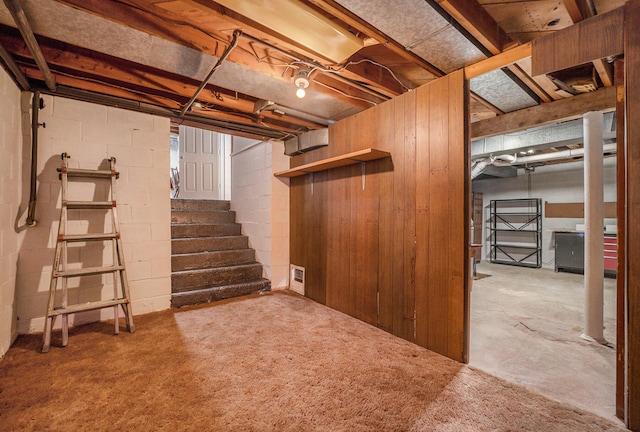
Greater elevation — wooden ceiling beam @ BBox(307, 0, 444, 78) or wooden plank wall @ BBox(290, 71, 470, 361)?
wooden ceiling beam @ BBox(307, 0, 444, 78)

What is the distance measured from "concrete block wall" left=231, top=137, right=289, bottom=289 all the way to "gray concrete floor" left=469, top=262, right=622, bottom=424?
8.04 ft

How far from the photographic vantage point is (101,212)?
9.14ft

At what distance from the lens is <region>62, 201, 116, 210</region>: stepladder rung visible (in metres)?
2.44

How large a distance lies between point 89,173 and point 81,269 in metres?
0.89

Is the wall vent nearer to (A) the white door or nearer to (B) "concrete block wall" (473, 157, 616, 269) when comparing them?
(A) the white door

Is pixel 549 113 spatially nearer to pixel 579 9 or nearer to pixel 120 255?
pixel 579 9

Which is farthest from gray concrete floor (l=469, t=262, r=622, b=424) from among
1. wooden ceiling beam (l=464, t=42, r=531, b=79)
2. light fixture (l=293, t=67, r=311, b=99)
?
light fixture (l=293, t=67, r=311, b=99)

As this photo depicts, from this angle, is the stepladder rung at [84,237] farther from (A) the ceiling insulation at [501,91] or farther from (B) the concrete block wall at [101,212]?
(A) the ceiling insulation at [501,91]

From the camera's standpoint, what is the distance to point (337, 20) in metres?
1.84

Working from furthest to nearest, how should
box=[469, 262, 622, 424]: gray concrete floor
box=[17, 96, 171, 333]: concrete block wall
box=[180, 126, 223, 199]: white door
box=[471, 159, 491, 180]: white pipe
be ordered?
box=[180, 126, 223, 199]: white door < box=[471, 159, 491, 180]: white pipe < box=[17, 96, 171, 333]: concrete block wall < box=[469, 262, 622, 424]: gray concrete floor

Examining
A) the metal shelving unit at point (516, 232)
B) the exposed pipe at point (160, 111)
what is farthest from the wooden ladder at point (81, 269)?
the metal shelving unit at point (516, 232)

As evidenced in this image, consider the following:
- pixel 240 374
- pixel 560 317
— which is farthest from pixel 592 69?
pixel 240 374

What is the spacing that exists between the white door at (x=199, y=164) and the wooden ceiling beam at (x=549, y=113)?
482cm

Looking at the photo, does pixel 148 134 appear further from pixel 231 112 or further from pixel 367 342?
pixel 367 342
